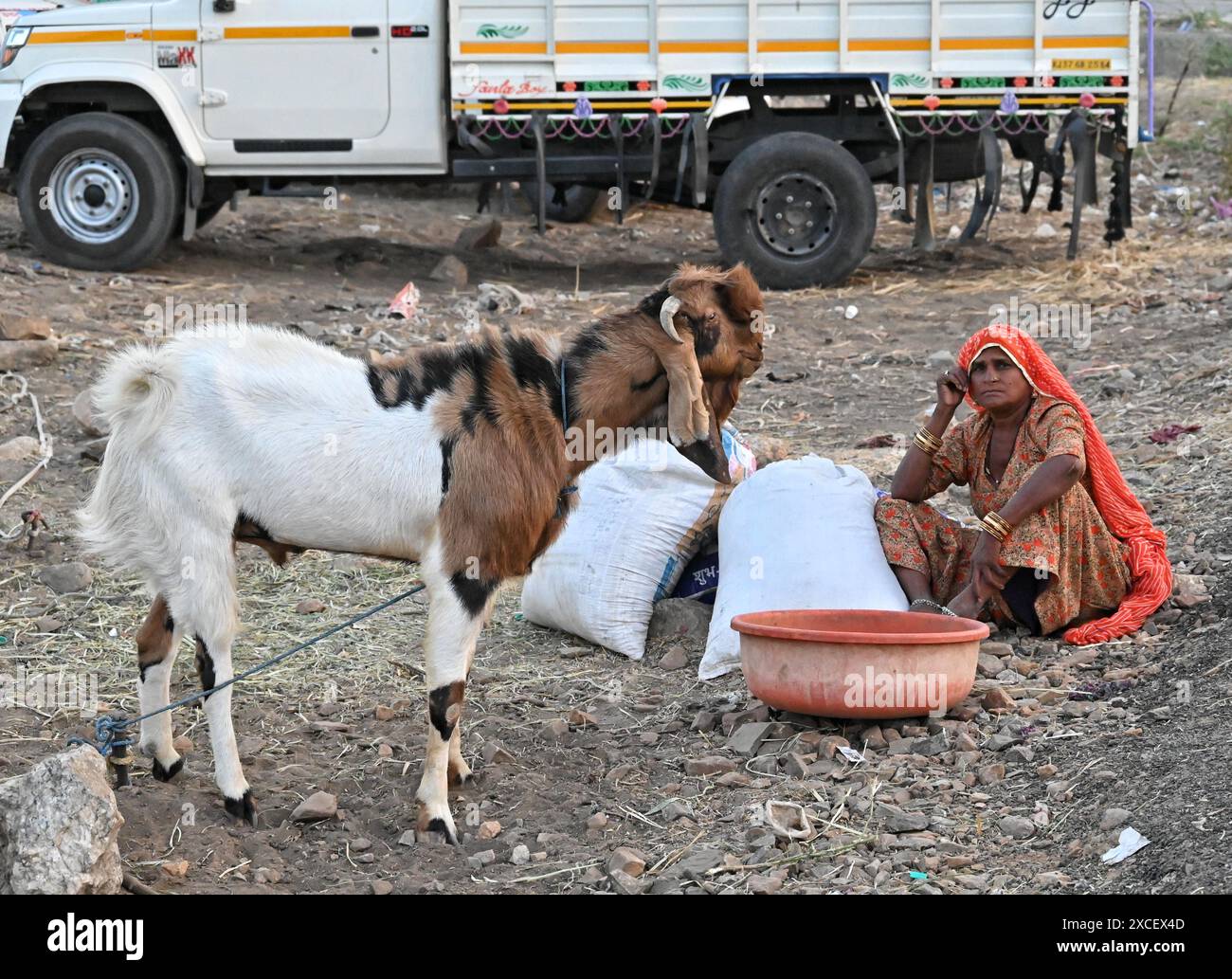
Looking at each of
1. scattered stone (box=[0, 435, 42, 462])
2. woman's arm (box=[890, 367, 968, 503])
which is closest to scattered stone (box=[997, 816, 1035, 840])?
woman's arm (box=[890, 367, 968, 503])

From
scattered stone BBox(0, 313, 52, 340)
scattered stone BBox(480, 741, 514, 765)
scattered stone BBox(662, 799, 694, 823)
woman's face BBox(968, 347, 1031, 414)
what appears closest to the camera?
scattered stone BBox(662, 799, 694, 823)

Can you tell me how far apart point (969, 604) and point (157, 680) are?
2.58m

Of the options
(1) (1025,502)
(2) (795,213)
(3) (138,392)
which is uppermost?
(2) (795,213)

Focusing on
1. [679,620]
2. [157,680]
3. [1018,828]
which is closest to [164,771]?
[157,680]

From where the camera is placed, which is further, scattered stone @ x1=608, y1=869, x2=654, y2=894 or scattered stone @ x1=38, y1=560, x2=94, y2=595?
scattered stone @ x1=38, y1=560, x2=94, y2=595

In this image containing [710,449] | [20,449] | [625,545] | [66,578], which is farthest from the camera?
[20,449]

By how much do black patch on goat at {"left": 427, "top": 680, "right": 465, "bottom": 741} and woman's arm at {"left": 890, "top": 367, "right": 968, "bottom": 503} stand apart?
1.90 meters

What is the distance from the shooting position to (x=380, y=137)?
10.6 metres

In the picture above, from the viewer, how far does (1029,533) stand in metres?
4.92

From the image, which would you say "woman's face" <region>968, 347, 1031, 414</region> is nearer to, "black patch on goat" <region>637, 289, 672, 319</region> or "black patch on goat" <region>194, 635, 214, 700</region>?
"black patch on goat" <region>637, 289, 672, 319</region>

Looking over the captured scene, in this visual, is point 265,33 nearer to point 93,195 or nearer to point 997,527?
A: point 93,195

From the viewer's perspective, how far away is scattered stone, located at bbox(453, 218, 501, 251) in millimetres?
12500

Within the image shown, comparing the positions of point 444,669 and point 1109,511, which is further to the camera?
point 1109,511

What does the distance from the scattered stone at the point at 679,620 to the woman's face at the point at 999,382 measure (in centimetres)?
123
